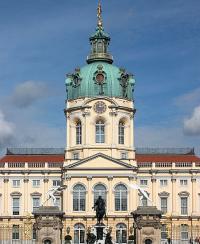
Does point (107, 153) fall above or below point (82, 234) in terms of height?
above

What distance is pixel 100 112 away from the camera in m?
102

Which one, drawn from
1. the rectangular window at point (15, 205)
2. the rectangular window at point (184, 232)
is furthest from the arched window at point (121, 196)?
the rectangular window at point (15, 205)

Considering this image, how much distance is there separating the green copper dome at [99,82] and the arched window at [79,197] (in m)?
13.2

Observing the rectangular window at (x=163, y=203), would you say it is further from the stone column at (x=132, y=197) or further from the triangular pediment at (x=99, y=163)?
the triangular pediment at (x=99, y=163)

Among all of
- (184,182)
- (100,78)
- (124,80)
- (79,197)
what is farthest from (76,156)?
(184,182)

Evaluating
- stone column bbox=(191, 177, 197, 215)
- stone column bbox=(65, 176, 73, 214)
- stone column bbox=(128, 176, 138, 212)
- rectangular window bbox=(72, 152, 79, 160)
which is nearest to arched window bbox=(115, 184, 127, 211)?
stone column bbox=(128, 176, 138, 212)

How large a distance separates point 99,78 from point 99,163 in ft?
40.5

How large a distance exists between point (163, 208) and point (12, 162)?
22912mm

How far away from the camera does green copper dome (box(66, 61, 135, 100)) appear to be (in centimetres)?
10238

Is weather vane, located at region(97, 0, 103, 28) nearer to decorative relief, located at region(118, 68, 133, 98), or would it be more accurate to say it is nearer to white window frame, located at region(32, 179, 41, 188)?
decorative relief, located at region(118, 68, 133, 98)

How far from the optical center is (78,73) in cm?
10456

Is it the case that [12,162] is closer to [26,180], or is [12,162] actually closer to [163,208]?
[26,180]

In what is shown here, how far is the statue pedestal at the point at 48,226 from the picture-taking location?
74562 millimetres

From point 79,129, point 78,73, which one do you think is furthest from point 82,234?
point 78,73
